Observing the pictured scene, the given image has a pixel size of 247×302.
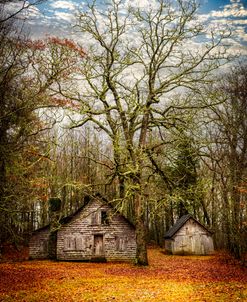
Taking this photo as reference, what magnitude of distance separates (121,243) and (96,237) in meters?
2.11

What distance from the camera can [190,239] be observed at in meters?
35.7

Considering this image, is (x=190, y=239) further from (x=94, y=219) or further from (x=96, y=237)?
(x=94, y=219)

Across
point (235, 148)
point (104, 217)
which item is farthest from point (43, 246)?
point (235, 148)

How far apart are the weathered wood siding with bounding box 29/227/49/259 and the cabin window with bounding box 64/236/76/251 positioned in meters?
2.77

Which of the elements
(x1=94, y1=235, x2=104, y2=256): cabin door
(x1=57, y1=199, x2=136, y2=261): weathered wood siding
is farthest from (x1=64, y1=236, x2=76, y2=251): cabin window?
(x1=94, y1=235, x2=104, y2=256): cabin door

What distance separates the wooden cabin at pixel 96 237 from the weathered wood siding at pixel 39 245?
231 cm

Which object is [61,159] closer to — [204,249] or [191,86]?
[204,249]

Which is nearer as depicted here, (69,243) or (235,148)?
(235,148)

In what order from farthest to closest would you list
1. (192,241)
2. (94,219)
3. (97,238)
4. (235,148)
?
(192,241)
(94,219)
(97,238)
(235,148)

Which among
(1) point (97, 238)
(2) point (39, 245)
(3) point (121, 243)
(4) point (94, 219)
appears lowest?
(2) point (39, 245)

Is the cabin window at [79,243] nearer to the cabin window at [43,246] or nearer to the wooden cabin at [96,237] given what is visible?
the wooden cabin at [96,237]

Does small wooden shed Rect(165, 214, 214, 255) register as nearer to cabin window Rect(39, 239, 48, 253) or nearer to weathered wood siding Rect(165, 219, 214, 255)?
weathered wood siding Rect(165, 219, 214, 255)

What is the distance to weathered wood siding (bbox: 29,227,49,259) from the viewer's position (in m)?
28.3

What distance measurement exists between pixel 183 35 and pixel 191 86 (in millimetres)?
3142
